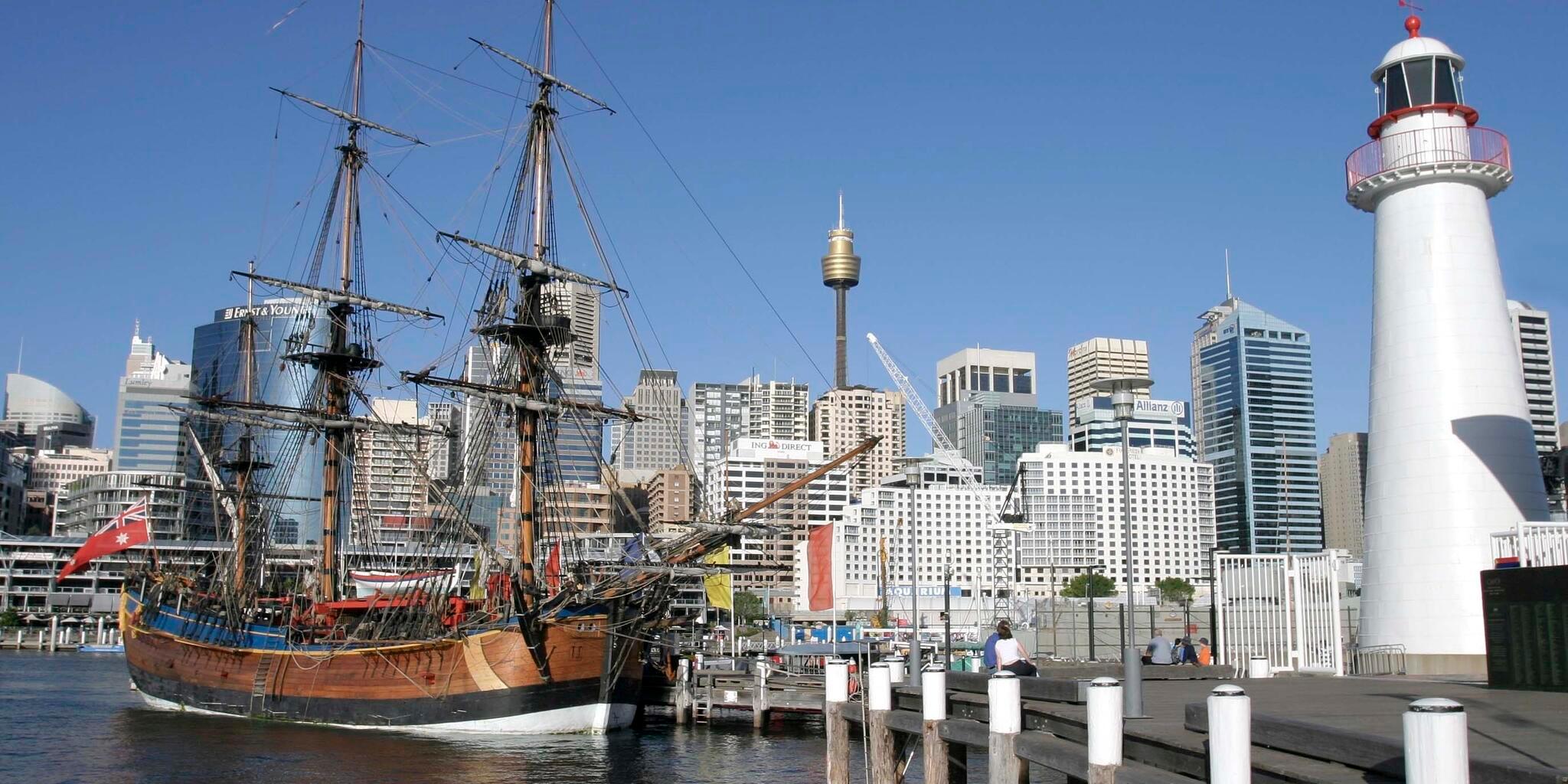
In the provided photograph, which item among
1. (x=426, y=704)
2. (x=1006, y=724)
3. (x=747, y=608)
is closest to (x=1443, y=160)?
(x=1006, y=724)

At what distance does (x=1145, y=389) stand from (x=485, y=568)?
34735 millimetres

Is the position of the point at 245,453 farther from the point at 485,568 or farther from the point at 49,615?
the point at 49,615

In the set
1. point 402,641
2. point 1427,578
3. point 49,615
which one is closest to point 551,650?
point 402,641

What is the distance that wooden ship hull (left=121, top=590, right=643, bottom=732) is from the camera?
4494 cm

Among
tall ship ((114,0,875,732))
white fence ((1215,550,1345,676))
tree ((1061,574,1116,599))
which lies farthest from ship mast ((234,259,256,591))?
tree ((1061,574,1116,599))

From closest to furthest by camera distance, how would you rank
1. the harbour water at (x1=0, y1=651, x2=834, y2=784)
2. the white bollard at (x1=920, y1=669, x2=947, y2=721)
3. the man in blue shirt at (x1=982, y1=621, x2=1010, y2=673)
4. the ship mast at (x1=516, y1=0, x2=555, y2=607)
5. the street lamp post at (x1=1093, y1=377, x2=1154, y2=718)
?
the street lamp post at (x1=1093, y1=377, x2=1154, y2=718) → the white bollard at (x1=920, y1=669, x2=947, y2=721) → the man in blue shirt at (x1=982, y1=621, x2=1010, y2=673) → the harbour water at (x1=0, y1=651, x2=834, y2=784) → the ship mast at (x1=516, y1=0, x2=555, y2=607)

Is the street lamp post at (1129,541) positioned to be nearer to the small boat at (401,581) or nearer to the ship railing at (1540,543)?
the ship railing at (1540,543)

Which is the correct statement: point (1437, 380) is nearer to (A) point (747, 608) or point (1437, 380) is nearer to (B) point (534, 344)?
(B) point (534, 344)

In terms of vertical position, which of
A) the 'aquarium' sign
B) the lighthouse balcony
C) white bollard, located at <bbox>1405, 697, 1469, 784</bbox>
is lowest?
the 'aquarium' sign

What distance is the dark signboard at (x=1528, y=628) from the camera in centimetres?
1725

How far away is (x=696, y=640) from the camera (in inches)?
2530

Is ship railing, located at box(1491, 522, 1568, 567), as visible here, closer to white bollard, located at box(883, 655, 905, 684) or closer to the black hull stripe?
white bollard, located at box(883, 655, 905, 684)

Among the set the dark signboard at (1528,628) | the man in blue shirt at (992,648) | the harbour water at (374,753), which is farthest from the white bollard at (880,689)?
the harbour water at (374,753)

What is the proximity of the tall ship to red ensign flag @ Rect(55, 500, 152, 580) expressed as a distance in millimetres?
2603
